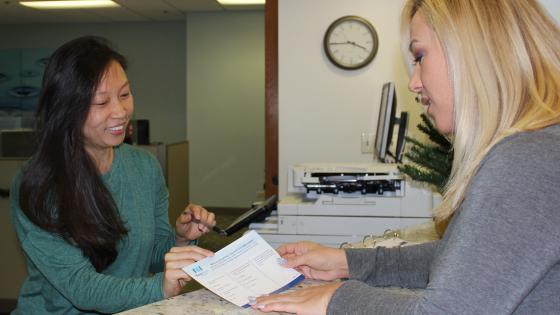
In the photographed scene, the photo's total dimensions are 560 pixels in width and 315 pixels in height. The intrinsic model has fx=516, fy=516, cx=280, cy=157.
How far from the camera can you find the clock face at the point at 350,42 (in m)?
3.90

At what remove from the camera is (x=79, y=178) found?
5.03 ft

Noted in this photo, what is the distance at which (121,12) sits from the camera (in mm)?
7527

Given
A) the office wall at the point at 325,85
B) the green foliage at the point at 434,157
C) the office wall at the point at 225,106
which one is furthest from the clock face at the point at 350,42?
the office wall at the point at 225,106

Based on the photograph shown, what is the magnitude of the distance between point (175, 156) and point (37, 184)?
457 centimetres

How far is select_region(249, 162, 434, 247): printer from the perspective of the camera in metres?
2.33

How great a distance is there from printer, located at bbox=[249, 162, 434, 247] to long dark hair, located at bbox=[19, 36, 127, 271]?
92 centimetres

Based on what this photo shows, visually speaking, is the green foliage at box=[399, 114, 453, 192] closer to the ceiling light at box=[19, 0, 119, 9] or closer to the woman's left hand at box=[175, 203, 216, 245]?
the woman's left hand at box=[175, 203, 216, 245]

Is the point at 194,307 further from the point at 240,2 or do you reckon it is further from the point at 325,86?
the point at 240,2

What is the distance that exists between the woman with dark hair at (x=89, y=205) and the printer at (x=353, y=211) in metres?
0.61

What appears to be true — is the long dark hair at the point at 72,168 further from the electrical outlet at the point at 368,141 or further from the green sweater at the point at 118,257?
the electrical outlet at the point at 368,141

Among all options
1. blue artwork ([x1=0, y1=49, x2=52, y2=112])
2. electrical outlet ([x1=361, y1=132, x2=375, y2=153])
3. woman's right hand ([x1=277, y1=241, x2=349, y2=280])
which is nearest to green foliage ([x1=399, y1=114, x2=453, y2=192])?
woman's right hand ([x1=277, y1=241, x2=349, y2=280])

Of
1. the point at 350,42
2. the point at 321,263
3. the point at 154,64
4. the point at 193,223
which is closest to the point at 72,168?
the point at 193,223

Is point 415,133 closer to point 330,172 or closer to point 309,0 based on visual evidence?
point 309,0

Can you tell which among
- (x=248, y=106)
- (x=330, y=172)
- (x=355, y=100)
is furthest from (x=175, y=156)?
(x=330, y=172)
